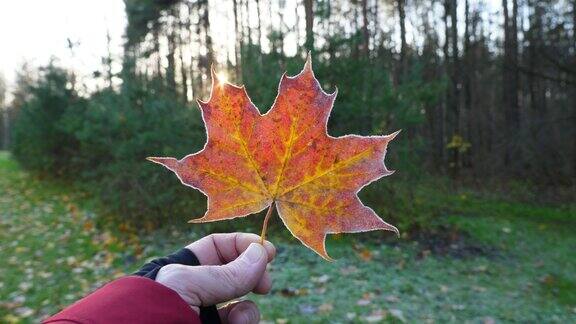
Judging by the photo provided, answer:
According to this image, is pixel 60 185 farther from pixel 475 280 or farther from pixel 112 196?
pixel 475 280

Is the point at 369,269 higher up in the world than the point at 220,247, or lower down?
lower down

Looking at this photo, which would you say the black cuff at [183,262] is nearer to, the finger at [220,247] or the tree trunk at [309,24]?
the finger at [220,247]

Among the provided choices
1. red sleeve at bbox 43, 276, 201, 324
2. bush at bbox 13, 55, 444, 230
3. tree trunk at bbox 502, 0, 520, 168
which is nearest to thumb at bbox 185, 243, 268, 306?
red sleeve at bbox 43, 276, 201, 324

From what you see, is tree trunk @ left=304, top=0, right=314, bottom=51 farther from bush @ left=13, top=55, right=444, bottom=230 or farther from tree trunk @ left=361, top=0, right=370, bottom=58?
tree trunk @ left=361, top=0, right=370, bottom=58

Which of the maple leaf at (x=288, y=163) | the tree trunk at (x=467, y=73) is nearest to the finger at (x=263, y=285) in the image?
the maple leaf at (x=288, y=163)

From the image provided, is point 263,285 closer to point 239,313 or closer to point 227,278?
point 239,313

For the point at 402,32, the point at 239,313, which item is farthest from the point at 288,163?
the point at 402,32

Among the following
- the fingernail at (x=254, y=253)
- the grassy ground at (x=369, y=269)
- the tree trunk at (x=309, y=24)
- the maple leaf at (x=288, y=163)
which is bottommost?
the grassy ground at (x=369, y=269)
